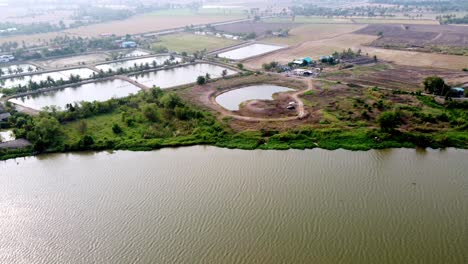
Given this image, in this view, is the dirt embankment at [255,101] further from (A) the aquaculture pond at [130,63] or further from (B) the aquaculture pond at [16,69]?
(B) the aquaculture pond at [16,69]

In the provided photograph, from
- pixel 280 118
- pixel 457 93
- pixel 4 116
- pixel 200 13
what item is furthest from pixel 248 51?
pixel 200 13

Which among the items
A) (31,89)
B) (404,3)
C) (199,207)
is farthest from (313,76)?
(404,3)

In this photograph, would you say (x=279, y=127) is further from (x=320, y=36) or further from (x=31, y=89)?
(x=320, y=36)

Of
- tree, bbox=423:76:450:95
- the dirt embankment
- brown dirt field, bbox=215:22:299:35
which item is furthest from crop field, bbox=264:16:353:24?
tree, bbox=423:76:450:95

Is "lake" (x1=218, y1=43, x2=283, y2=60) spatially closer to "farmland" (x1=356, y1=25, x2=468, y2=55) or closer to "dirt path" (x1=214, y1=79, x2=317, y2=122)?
"farmland" (x1=356, y1=25, x2=468, y2=55)

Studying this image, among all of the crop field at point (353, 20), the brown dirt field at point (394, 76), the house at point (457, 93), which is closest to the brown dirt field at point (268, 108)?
the brown dirt field at point (394, 76)
